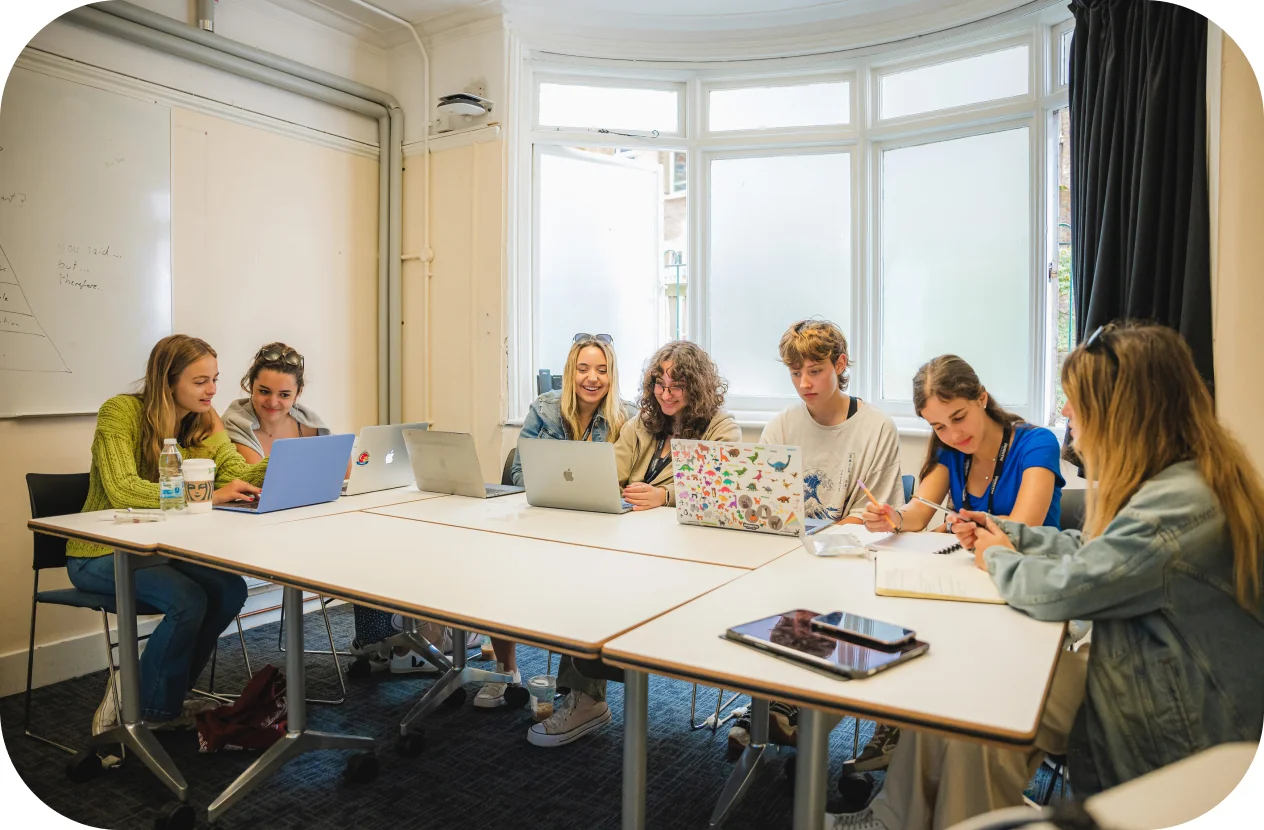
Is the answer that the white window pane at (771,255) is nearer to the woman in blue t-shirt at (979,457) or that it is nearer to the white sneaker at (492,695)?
the woman in blue t-shirt at (979,457)

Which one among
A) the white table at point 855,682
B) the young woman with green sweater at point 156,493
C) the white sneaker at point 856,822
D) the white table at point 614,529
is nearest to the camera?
the white table at point 855,682

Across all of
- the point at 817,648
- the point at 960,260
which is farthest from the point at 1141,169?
the point at 817,648

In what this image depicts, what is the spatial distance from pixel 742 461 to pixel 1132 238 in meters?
1.93

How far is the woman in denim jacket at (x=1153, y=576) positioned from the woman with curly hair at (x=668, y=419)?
1.38 metres

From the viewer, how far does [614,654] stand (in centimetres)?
132

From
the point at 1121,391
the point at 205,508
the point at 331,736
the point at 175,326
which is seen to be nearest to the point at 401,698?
the point at 331,736

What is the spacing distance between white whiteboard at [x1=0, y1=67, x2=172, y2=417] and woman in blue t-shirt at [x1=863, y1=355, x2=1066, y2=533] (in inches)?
119

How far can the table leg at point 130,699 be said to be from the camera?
7.36 feet

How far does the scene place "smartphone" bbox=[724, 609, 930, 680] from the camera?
48.2 inches

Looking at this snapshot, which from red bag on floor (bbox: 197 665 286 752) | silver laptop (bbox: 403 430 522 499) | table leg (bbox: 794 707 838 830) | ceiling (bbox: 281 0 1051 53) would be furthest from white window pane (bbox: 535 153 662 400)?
table leg (bbox: 794 707 838 830)

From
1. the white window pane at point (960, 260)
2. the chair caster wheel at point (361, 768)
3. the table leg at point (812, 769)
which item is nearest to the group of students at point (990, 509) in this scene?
the table leg at point (812, 769)

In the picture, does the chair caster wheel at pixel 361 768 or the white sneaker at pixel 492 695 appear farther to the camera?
the white sneaker at pixel 492 695

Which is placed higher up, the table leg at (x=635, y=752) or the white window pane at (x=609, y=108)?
the white window pane at (x=609, y=108)

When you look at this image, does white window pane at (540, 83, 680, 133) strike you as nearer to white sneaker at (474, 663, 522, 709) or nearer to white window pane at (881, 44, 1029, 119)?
white window pane at (881, 44, 1029, 119)
